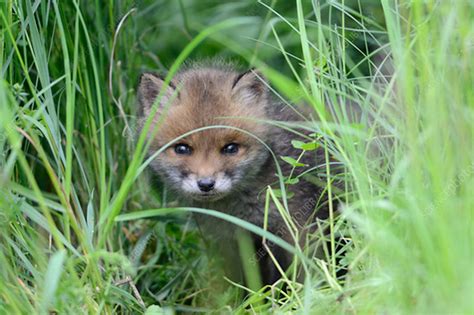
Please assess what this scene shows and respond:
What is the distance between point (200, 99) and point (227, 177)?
1.72 feet

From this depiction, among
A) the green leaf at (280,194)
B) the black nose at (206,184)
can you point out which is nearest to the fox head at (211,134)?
the black nose at (206,184)

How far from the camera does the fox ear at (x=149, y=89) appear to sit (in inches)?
181

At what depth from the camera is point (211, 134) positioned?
4359 mm

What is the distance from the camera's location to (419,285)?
260 cm

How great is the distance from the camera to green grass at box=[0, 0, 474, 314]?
2715 millimetres

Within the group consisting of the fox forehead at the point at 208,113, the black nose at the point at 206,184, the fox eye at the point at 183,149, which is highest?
the fox forehead at the point at 208,113

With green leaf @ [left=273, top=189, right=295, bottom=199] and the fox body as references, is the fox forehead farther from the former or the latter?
green leaf @ [left=273, top=189, right=295, bottom=199]

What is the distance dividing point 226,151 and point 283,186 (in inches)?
34.2

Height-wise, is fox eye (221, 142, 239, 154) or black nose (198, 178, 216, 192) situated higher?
fox eye (221, 142, 239, 154)

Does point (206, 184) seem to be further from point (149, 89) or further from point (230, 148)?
point (149, 89)

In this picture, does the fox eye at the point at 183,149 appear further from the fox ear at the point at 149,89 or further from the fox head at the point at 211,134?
the fox ear at the point at 149,89

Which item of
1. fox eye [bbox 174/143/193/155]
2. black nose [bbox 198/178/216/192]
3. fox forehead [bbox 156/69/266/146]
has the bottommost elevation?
black nose [bbox 198/178/216/192]

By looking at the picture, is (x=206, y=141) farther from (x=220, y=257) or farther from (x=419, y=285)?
(x=419, y=285)

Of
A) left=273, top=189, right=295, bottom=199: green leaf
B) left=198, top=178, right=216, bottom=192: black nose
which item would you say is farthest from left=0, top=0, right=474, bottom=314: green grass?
left=198, top=178, right=216, bottom=192: black nose
